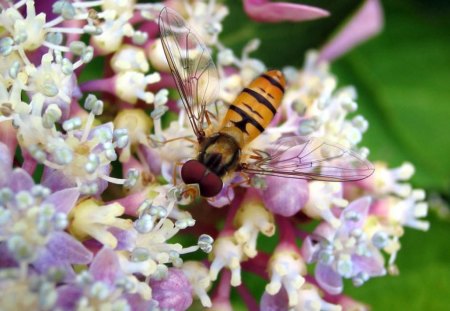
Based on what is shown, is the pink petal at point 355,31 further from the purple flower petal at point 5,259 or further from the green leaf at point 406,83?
the purple flower petal at point 5,259

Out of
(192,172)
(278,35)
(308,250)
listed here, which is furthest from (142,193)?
(278,35)

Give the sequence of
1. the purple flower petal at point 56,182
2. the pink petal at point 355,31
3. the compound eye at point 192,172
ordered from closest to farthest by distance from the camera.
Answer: the purple flower petal at point 56,182 < the compound eye at point 192,172 < the pink petal at point 355,31

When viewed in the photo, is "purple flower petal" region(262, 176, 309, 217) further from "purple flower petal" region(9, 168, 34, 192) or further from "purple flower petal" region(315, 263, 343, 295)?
"purple flower petal" region(9, 168, 34, 192)

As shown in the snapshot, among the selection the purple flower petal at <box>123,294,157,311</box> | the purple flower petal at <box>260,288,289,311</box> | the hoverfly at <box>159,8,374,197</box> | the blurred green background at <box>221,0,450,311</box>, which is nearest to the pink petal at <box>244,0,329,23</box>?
the hoverfly at <box>159,8,374,197</box>

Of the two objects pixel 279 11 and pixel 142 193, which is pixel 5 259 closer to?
pixel 142 193

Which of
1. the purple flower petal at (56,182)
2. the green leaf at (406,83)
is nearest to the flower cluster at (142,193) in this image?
the purple flower petal at (56,182)

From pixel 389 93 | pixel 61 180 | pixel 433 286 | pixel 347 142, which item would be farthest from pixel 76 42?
pixel 389 93

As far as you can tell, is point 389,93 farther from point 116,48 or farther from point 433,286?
point 116,48
